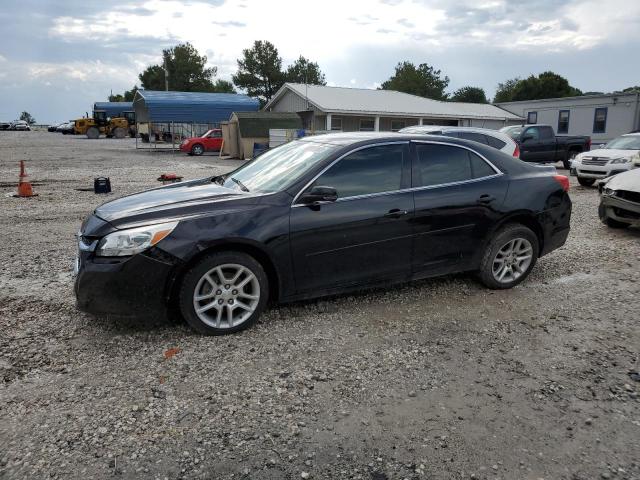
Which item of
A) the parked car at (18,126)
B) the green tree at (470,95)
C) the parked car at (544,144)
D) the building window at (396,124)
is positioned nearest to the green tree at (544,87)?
the green tree at (470,95)

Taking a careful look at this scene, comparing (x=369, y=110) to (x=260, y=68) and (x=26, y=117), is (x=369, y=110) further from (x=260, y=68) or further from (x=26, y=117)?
(x=26, y=117)

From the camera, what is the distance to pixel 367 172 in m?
4.51

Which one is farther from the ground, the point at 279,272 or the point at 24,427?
the point at 279,272

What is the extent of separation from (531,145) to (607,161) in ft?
20.1

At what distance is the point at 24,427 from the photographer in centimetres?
289

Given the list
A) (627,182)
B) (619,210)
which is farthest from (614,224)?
(627,182)

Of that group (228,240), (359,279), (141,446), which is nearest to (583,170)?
(359,279)

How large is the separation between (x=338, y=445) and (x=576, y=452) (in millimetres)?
1299

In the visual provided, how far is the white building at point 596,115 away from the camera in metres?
29.0

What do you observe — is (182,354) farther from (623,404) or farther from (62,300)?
(623,404)

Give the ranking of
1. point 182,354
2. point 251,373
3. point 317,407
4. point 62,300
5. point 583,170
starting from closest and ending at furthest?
point 317,407 < point 251,373 < point 182,354 < point 62,300 < point 583,170

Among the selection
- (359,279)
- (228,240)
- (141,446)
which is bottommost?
(141,446)

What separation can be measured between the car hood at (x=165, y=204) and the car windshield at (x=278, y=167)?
20 cm

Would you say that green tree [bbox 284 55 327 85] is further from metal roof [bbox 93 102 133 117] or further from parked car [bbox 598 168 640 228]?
parked car [bbox 598 168 640 228]
